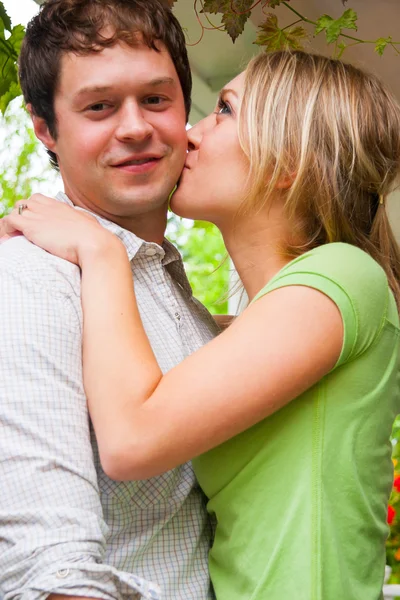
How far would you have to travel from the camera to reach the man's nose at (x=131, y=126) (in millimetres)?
1647

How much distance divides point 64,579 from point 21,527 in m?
0.10

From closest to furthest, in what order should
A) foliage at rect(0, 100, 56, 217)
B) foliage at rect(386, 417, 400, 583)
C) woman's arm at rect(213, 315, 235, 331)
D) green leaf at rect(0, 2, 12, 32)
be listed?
green leaf at rect(0, 2, 12, 32)
woman's arm at rect(213, 315, 235, 331)
foliage at rect(386, 417, 400, 583)
foliage at rect(0, 100, 56, 217)

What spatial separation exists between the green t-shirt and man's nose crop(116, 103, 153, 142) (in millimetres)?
437

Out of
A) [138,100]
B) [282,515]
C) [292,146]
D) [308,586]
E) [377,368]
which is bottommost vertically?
[308,586]

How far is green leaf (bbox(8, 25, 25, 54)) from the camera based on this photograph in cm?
201

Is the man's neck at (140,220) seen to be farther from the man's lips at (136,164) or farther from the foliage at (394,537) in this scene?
the foliage at (394,537)

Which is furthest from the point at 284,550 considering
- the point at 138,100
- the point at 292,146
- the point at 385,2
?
the point at 385,2

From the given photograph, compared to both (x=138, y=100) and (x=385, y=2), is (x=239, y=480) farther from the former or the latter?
(x=385, y=2)

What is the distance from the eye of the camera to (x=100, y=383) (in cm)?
130

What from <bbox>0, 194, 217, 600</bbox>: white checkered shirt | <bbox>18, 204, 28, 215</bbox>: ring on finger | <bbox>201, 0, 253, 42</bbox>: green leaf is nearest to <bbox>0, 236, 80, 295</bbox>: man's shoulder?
<bbox>0, 194, 217, 600</bbox>: white checkered shirt

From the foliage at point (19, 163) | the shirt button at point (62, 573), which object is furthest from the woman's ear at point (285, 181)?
the foliage at point (19, 163)

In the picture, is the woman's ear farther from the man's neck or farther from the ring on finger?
the ring on finger

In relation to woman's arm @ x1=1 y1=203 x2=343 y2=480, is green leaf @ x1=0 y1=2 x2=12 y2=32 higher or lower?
higher

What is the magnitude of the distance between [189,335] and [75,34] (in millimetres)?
643
